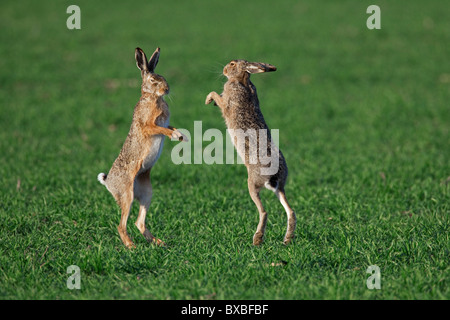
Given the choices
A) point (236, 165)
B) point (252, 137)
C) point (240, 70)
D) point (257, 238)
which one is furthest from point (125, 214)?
point (236, 165)

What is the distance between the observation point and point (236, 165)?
887 cm

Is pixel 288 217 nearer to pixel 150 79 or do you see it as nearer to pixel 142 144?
pixel 142 144

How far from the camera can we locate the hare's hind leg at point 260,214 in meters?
5.57

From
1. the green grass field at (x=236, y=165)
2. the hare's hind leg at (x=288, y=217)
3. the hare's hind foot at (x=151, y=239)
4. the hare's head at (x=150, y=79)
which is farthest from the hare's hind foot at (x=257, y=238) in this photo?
the hare's head at (x=150, y=79)

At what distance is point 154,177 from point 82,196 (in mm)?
1250

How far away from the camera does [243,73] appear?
6.17 metres

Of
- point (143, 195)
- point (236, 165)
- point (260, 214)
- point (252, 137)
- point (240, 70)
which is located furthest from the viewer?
point (236, 165)

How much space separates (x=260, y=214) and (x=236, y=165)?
330cm

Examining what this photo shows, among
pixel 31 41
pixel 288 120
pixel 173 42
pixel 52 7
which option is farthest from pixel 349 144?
pixel 52 7

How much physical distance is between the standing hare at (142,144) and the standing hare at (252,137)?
2.22 feet

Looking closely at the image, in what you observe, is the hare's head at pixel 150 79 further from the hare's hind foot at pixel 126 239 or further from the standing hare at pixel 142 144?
the hare's hind foot at pixel 126 239

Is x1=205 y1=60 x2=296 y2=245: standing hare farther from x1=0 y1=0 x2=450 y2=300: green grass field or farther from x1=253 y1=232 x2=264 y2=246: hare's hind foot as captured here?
x1=0 y1=0 x2=450 y2=300: green grass field

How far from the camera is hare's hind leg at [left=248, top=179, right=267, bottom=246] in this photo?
219 inches

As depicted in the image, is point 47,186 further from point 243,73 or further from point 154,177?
point 243,73
